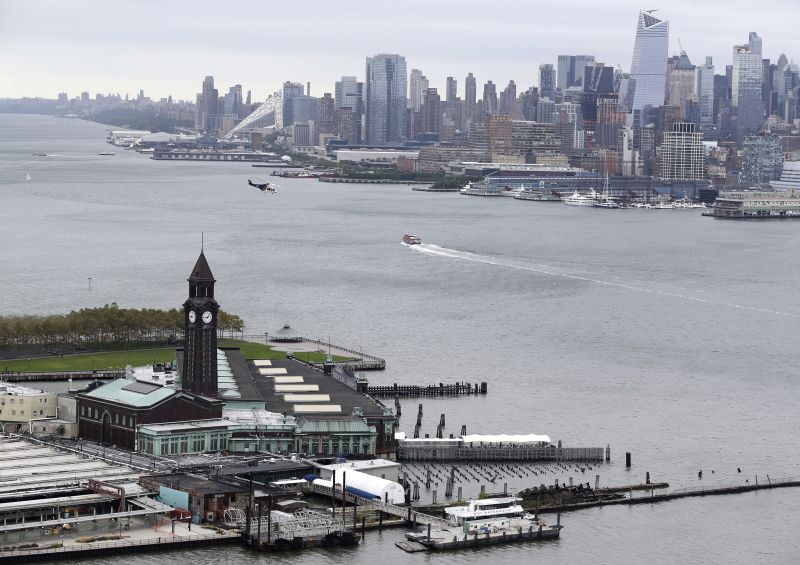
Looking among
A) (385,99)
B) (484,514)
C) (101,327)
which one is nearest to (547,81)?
(385,99)

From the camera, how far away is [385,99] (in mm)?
175625

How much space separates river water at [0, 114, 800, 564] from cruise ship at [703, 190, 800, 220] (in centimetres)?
312

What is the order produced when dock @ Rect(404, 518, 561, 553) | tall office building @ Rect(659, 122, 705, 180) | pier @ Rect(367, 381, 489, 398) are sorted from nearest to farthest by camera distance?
dock @ Rect(404, 518, 561, 553)
pier @ Rect(367, 381, 489, 398)
tall office building @ Rect(659, 122, 705, 180)

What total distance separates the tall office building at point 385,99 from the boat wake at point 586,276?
107 m

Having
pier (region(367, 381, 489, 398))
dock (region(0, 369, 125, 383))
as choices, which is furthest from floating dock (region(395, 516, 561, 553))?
dock (region(0, 369, 125, 383))

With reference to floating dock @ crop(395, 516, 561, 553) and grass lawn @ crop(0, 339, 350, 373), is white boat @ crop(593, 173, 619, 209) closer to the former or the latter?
grass lawn @ crop(0, 339, 350, 373)

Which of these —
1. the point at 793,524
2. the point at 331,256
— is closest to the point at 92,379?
the point at 793,524

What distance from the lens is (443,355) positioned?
40.3 m

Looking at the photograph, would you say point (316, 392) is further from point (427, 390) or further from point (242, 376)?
point (427, 390)

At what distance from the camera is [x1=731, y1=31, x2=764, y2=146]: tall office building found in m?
170

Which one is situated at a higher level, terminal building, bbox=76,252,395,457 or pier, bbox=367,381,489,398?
terminal building, bbox=76,252,395,457

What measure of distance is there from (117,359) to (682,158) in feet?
284

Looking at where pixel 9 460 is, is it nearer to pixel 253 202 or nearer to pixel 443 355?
pixel 443 355

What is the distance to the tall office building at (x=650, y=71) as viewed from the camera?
174875mm
